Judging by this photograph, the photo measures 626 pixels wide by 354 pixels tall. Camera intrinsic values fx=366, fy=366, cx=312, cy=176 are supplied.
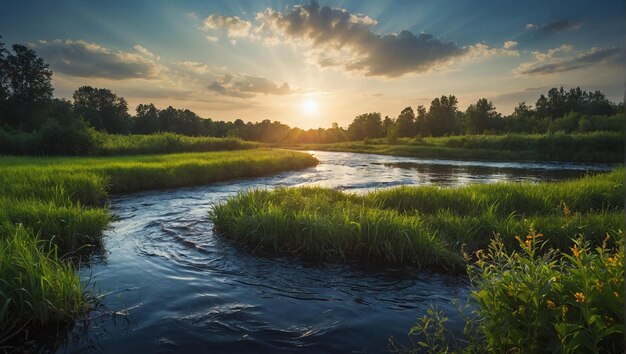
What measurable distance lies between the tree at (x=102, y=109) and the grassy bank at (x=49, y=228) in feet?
207

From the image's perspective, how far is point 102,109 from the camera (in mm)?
94812

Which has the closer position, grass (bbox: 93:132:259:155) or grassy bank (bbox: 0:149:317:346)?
grassy bank (bbox: 0:149:317:346)

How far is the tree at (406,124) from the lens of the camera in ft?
377

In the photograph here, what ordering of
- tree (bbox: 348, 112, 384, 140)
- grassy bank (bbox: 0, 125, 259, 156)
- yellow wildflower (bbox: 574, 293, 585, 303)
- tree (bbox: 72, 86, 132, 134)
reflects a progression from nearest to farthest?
yellow wildflower (bbox: 574, 293, 585, 303), grassy bank (bbox: 0, 125, 259, 156), tree (bbox: 72, 86, 132, 134), tree (bbox: 348, 112, 384, 140)

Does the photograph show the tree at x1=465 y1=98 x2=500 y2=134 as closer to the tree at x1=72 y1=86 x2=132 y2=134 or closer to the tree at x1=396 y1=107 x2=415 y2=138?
the tree at x1=396 y1=107 x2=415 y2=138

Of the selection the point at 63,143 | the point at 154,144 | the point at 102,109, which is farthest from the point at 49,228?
the point at 102,109

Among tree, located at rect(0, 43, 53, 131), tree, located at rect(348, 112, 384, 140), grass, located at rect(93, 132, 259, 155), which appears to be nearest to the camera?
grass, located at rect(93, 132, 259, 155)

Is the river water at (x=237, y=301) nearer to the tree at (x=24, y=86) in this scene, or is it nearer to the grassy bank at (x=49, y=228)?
the grassy bank at (x=49, y=228)

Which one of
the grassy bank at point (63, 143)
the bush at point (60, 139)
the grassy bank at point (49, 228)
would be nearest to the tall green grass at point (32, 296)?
the grassy bank at point (49, 228)

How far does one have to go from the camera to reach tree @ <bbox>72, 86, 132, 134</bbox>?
86.4m

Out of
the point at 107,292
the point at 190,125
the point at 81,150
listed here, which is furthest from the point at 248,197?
the point at 190,125

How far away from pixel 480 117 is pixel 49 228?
105318mm

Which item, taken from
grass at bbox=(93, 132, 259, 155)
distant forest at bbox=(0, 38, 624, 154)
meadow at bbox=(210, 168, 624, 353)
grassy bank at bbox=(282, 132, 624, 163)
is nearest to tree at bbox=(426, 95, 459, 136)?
distant forest at bbox=(0, 38, 624, 154)

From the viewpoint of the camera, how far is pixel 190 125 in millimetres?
114438
